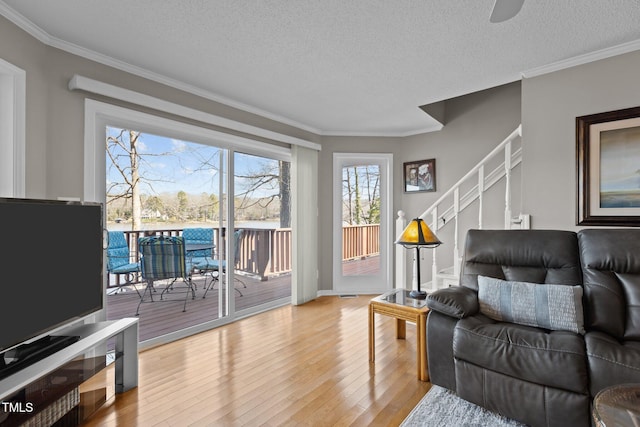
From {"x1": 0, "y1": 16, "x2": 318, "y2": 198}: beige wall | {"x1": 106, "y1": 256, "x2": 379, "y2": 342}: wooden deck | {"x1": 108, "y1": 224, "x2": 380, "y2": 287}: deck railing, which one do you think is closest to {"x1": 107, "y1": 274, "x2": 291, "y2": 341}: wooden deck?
{"x1": 106, "y1": 256, "x2": 379, "y2": 342}: wooden deck

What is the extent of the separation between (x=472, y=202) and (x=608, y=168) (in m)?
1.55

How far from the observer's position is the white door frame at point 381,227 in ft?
14.8

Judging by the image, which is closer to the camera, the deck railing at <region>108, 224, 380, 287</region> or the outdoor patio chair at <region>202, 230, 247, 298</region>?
the deck railing at <region>108, 224, 380, 287</region>

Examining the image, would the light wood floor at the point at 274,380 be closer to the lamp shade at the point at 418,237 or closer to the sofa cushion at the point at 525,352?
the sofa cushion at the point at 525,352

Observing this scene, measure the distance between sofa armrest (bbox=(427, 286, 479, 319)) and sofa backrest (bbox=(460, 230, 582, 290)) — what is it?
0.23 metres

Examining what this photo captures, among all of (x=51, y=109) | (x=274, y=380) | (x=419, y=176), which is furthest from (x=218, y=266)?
(x=419, y=176)

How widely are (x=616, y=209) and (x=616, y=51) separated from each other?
3.85ft

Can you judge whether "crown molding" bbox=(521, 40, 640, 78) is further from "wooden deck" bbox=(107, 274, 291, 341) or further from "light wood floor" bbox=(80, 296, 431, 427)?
"wooden deck" bbox=(107, 274, 291, 341)

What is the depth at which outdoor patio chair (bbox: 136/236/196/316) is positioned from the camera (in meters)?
2.89

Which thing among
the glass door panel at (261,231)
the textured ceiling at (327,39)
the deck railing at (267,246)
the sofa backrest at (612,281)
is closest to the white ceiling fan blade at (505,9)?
the textured ceiling at (327,39)

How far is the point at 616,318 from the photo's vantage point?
1.83m

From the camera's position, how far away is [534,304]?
6.24 feet

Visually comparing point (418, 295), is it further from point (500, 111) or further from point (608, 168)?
point (500, 111)

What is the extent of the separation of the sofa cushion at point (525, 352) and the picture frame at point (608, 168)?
3.90 ft
